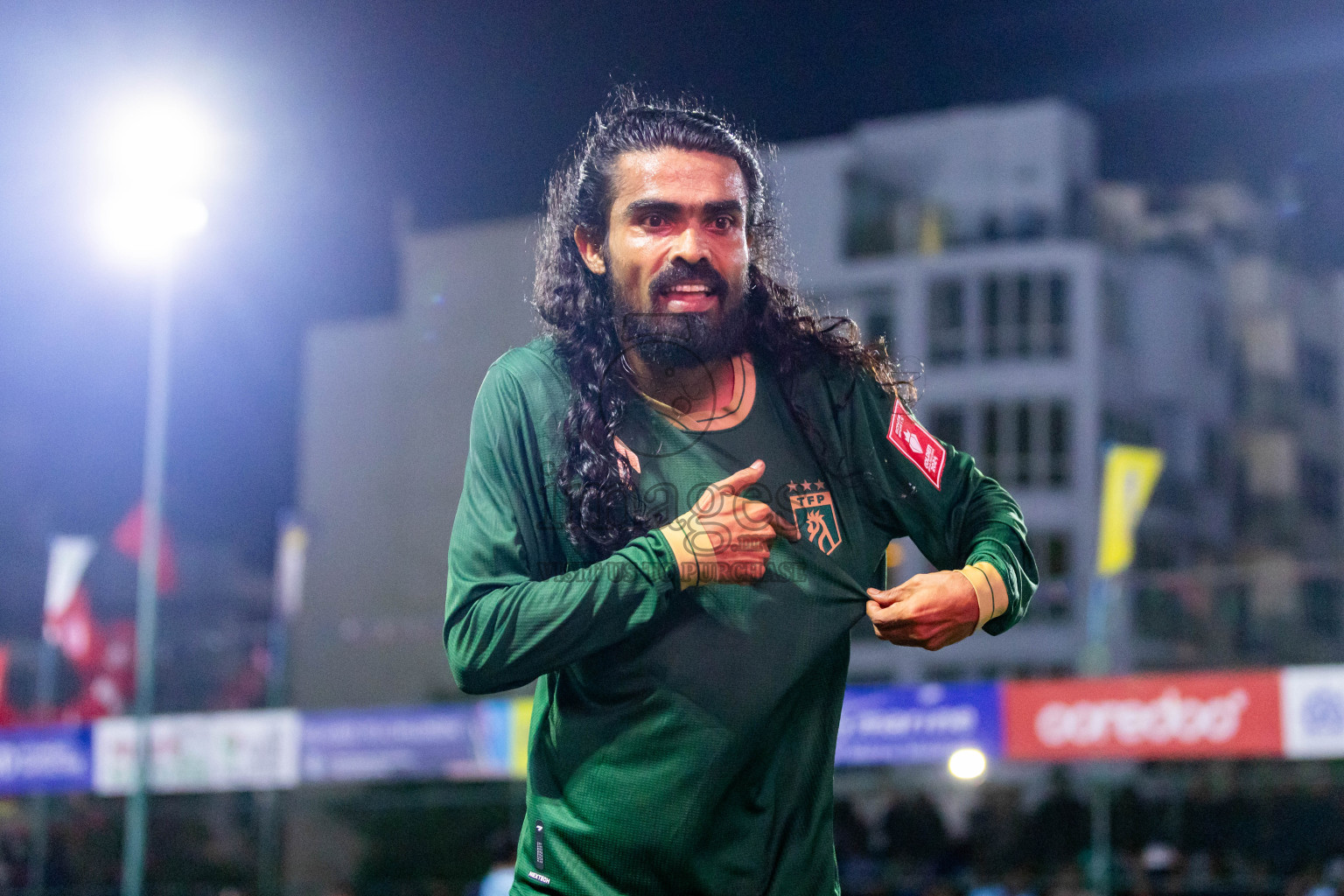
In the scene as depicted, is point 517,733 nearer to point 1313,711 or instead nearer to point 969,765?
point 1313,711

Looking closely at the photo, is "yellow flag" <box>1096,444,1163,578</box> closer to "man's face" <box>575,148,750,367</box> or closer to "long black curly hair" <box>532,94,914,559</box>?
"long black curly hair" <box>532,94,914,559</box>

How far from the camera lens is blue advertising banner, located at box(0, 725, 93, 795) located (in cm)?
1805

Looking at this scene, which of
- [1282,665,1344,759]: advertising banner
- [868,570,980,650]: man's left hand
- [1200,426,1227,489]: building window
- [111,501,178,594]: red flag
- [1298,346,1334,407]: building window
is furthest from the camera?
[1298,346,1334,407]: building window

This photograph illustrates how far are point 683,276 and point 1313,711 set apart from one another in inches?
451

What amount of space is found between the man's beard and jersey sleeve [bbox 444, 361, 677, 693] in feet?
0.61

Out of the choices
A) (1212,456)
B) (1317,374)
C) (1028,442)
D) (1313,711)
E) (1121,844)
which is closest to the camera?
(1313,711)

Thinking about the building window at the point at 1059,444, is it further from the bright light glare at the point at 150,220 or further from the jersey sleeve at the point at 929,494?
the jersey sleeve at the point at 929,494

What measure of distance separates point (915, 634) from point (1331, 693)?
11308 millimetres

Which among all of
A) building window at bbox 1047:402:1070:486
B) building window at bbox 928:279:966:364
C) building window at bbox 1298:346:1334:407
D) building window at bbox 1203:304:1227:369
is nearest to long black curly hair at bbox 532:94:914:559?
building window at bbox 1047:402:1070:486

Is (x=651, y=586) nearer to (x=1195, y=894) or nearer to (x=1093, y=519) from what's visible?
(x=1195, y=894)

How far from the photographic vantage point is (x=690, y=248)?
6.37 feet

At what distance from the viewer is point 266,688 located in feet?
83.0

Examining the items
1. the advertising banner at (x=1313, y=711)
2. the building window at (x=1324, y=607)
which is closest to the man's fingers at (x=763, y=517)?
the advertising banner at (x=1313, y=711)

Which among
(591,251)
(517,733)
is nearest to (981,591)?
(591,251)
